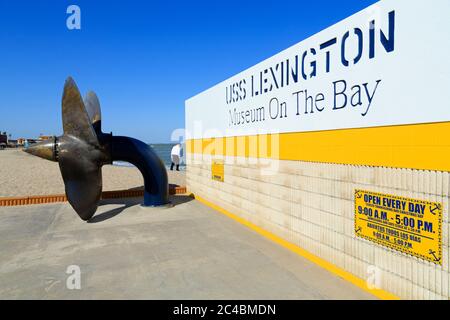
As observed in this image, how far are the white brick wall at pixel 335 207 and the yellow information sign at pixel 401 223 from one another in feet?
0.29

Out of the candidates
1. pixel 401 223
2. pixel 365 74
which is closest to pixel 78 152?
pixel 365 74

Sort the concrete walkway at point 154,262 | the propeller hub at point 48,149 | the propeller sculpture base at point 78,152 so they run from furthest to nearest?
the propeller hub at point 48,149
the propeller sculpture base at point 78,152
the concrete walkway at point 154,262

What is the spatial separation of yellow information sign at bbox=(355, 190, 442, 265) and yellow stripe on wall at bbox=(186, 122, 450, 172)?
0.54m

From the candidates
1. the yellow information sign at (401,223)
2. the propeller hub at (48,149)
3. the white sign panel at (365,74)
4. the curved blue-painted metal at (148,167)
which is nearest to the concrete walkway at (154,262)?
the yellow information sign at (401,223)

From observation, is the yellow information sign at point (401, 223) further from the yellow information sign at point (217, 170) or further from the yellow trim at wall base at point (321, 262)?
the yellow information sign at point (217, 170)

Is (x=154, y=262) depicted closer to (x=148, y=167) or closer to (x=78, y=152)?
(x=78, y=152)

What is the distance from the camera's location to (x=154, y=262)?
20.3 ft

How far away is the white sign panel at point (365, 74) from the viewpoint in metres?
4.00

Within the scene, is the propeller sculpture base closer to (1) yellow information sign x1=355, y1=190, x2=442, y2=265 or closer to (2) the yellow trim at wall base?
(2) the yellow trim at wall base

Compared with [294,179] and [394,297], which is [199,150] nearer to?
[294,179]

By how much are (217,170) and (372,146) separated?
682cm

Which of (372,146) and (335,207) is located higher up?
(372,146)

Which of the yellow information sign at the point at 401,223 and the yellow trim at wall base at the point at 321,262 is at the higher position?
the yellow information sign at the point at 401,223
